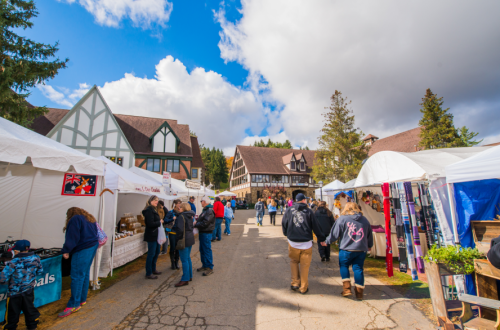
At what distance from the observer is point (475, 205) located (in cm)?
440

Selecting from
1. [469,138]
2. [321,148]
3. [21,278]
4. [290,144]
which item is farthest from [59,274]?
[290,144]

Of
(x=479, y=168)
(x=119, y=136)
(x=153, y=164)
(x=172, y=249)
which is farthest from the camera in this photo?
(x=153, y=164)

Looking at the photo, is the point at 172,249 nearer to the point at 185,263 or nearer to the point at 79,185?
the point at 185,263

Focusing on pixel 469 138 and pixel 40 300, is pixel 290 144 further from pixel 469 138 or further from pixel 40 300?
pixel 40 300

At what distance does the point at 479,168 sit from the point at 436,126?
2609 centimetres

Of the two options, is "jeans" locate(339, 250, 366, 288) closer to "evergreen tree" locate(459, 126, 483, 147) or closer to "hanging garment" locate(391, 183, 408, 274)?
"hanging garment" locate(391, 183, 408, 274)

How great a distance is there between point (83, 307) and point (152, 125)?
27.6 m

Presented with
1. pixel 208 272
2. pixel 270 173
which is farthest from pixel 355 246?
pixel 270 173

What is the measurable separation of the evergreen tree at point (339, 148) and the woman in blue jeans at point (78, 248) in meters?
22.2

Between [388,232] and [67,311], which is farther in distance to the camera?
[388,232]

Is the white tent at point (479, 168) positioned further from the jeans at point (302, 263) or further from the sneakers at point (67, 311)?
the sneakers at point (67, 311)

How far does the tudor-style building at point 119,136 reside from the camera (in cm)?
2044

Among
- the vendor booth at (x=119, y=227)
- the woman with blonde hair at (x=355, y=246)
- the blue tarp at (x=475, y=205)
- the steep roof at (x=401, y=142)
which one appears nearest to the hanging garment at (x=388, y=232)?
the blue tarp at (x=475, y=205)

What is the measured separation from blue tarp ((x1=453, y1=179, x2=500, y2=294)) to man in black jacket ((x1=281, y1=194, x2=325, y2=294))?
2.76 m
